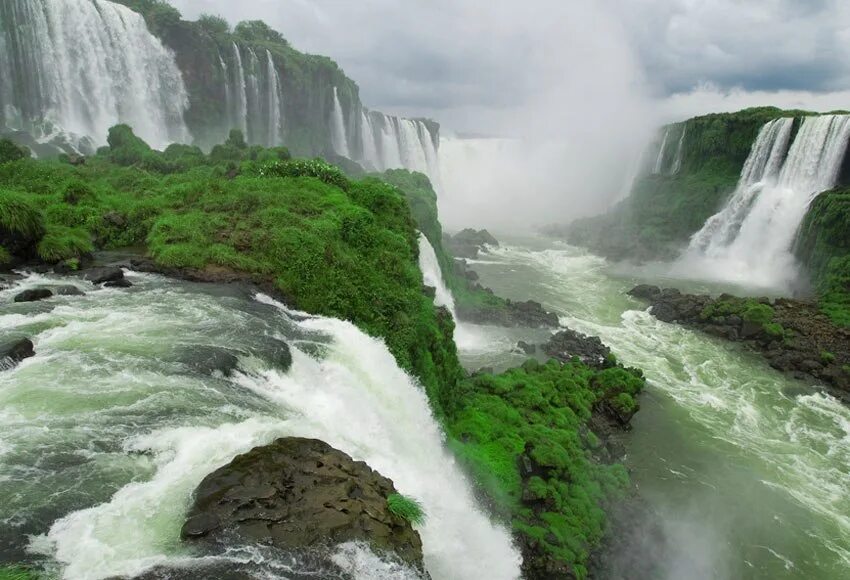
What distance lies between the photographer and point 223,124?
5025 centimetres

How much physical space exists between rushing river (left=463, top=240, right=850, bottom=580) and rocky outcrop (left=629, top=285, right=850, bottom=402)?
3.10 ft

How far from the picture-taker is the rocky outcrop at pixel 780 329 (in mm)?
22719

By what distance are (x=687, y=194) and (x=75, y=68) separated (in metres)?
51.6

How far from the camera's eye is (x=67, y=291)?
10.8 metres

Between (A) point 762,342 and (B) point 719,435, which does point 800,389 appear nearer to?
(A) point 762,342

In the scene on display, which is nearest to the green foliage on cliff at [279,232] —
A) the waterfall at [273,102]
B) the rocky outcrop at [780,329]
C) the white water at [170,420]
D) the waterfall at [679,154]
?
the white water at [170,420]

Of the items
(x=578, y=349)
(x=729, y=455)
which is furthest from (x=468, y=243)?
(x=729, y=455)

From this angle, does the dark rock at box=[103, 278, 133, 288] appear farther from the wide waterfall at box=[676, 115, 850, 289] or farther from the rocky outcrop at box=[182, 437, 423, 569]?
the wide waterfall at box=[676, 115, 850, 289]

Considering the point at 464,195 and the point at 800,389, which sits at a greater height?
the point at 464,195

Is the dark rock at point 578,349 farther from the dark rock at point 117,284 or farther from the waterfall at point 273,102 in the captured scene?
the waterfall at point 273,102

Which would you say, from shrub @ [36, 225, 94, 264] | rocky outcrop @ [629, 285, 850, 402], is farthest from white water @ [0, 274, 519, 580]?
rocky outcrop @ [629, 285, 850, 402]

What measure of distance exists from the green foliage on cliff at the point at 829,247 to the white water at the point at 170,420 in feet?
92.5

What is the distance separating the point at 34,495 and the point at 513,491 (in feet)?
31.5

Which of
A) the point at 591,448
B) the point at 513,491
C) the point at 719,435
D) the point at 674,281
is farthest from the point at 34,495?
the point at 674,281
